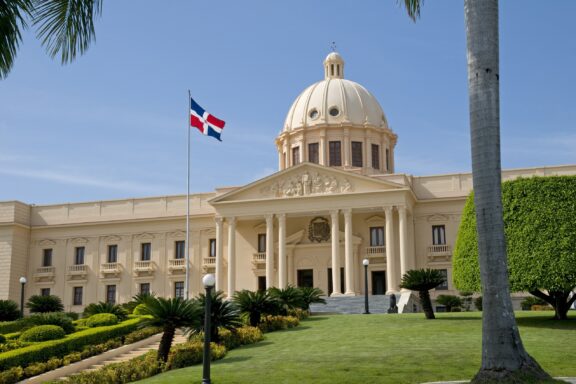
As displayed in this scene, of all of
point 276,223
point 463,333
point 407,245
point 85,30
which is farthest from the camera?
point 276,223

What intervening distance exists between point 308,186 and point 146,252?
15313 mm

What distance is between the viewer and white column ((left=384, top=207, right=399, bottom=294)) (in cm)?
4734

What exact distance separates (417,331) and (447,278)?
83.4 feet

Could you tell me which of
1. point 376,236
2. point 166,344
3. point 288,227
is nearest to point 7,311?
point 166,344

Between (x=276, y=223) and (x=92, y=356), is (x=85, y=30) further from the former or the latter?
(x=276, y=223)

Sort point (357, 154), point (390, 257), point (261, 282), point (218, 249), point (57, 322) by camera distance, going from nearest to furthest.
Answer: point (57, 322) → point (390, 257) → point (218, 249) → point (261, 282) → point (357, 154)

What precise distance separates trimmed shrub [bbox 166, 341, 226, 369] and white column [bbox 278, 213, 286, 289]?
89.6 feet

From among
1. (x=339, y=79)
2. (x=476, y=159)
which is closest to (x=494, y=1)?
(x=476, y=159)

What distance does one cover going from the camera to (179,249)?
55938 mm

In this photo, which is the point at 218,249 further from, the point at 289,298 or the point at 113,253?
the point at 289,298

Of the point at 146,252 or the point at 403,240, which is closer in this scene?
the point at 403,240

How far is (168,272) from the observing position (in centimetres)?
5547

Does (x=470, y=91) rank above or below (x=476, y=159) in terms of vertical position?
above

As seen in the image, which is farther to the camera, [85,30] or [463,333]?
[463,333]
